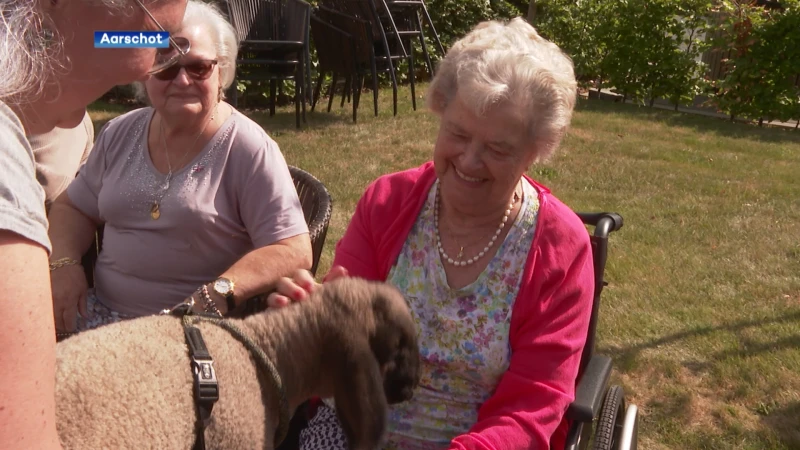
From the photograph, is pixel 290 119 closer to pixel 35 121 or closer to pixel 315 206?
pixel 315 206

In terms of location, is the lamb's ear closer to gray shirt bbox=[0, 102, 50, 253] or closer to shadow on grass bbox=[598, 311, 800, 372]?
gray shirt bbox=[0, 102, 50, 253]

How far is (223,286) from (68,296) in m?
0.78

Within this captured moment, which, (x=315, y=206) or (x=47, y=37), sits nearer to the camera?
(x=47, y=37)

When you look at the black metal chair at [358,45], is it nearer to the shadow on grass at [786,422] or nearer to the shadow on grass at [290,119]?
the shadow on grass at [290,119]

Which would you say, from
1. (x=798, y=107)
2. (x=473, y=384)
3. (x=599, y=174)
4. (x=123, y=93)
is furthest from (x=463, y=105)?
(x=798, y=107)

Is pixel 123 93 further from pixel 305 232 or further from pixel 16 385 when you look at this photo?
pixel 16 385

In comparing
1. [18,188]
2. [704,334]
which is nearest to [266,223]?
[18,188]

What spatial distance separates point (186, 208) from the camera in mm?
3111

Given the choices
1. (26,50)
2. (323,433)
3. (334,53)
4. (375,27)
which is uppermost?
(375,27)

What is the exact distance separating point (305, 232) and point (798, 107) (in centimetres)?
1352

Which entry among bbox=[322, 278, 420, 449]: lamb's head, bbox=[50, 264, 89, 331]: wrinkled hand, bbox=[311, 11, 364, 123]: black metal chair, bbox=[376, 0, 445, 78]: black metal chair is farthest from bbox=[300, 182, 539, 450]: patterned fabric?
bbox=[376, 0, 445, 78]: black metal chair

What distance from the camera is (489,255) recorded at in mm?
2779

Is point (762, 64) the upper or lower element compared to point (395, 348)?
upper

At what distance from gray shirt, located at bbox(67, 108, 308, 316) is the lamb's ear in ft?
2.84
